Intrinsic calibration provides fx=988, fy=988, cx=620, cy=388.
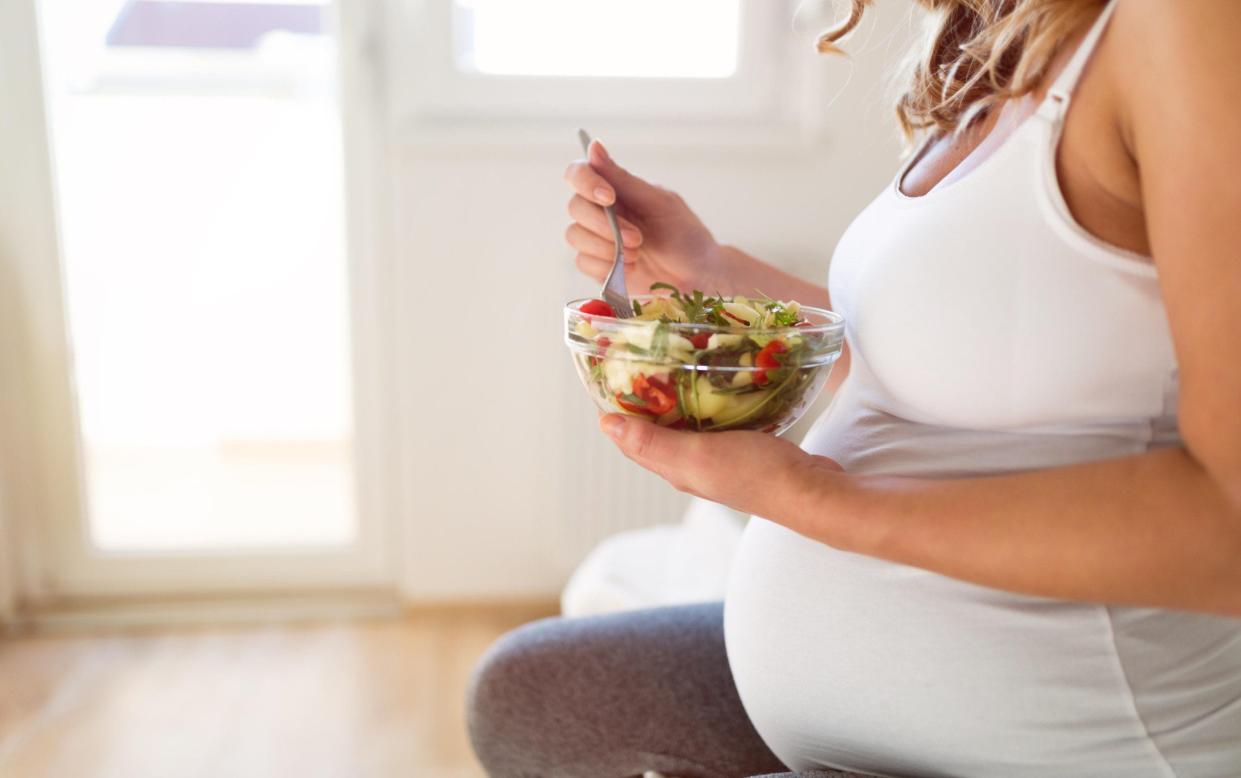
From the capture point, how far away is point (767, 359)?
63cm

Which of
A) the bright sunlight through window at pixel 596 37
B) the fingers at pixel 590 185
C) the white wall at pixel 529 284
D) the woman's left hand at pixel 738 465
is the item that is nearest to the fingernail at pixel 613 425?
the woman's left hand at pixel 738 465

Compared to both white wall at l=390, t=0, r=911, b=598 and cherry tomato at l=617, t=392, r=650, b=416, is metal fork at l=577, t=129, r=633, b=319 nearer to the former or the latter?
cherry tomato at l=617, t=392, r=650, b=416

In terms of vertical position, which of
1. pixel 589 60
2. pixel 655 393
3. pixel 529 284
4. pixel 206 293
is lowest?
pixel 206 293

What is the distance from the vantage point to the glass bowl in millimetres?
615

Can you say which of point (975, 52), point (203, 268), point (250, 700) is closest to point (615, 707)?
point (975, 52)

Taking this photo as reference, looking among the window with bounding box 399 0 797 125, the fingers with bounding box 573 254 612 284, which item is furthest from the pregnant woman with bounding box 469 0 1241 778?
the window with bounding box 399 0 797 125

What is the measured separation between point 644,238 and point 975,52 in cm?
33

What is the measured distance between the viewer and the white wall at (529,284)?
6.34 ft

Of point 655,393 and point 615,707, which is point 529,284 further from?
point 655,393

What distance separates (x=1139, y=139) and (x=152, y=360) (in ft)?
8.60

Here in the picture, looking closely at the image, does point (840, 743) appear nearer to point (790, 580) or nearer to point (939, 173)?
point (790, 580)

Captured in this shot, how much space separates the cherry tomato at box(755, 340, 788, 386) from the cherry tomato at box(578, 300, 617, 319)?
0.13 m

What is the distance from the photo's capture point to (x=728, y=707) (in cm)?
85

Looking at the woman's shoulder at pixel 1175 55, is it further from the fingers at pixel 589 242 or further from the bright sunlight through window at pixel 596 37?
the bright sunlight through window at pixel 596 37
